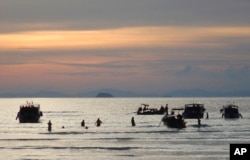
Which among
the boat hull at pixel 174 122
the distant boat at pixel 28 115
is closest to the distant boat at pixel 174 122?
the boat hull at pixel 174 122

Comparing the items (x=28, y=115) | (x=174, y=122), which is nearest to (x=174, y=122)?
(x=174, y=122)

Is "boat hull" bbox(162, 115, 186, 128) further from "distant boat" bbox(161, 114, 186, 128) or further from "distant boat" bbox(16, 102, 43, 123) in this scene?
"distant boat" bbox(16, 102, 43, 123)

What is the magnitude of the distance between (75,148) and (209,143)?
1725cm

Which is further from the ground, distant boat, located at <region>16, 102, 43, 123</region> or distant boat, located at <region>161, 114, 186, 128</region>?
distant boat, located at <region>16, 102, 43, 123</region>

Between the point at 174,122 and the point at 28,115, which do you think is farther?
the point at 28,115

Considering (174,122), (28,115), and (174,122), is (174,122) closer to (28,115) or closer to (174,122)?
(174,122)

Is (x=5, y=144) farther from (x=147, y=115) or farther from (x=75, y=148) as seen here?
(x=147, y=115)

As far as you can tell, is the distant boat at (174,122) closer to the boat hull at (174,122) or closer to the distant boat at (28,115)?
the boat hull at (174,122)

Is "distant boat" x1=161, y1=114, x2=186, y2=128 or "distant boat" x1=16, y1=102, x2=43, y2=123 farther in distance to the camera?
"distant boat" x1=16, y1=102, x2=43, y2=123

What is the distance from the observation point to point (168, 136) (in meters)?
101

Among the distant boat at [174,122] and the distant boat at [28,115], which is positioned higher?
the distant boat at [28,115]

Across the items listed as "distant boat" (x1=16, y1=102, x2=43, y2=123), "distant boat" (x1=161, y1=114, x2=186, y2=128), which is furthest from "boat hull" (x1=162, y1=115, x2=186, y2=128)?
"distant boat" (x1=16, y1=102, x2=43, y2=123)

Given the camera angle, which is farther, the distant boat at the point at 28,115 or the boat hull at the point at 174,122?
the distant boat at the point at 28,115

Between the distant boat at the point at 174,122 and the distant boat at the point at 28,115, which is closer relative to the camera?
the distant boat at the point at 174,122
